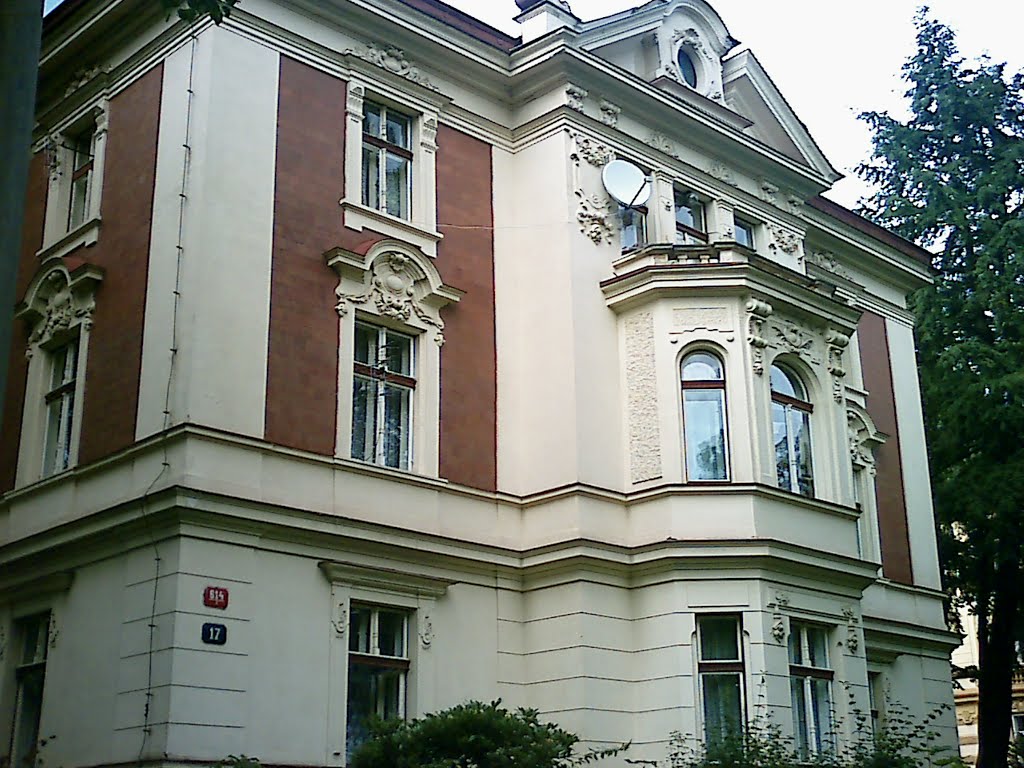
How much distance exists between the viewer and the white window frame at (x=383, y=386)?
17.3 m

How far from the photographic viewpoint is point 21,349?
61.0 ft

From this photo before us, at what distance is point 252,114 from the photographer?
17000 mm

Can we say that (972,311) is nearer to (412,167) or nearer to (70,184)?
(412,167)

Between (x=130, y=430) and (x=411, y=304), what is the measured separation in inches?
161

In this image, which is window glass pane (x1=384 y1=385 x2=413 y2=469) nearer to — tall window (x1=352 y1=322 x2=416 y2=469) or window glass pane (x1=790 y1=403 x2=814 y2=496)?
tall window (x1=352 y1=322 x2=416 y2=469)

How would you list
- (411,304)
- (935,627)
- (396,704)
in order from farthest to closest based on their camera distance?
(935,627) < (411,304) < (396,704)

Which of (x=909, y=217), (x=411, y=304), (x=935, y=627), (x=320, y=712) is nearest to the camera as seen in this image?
(x=320, y=712)

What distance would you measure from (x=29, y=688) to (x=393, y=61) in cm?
958

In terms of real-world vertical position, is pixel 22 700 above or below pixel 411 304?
below

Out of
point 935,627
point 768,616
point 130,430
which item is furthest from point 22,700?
point 935,627

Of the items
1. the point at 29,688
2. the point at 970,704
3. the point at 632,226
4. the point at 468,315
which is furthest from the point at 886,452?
the point at 970,704

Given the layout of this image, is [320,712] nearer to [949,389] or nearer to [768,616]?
[768,616]

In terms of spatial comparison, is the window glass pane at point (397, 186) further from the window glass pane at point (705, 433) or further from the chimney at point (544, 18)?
the window glass pane at point (705, 433)

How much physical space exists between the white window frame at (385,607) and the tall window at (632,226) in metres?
6.08
